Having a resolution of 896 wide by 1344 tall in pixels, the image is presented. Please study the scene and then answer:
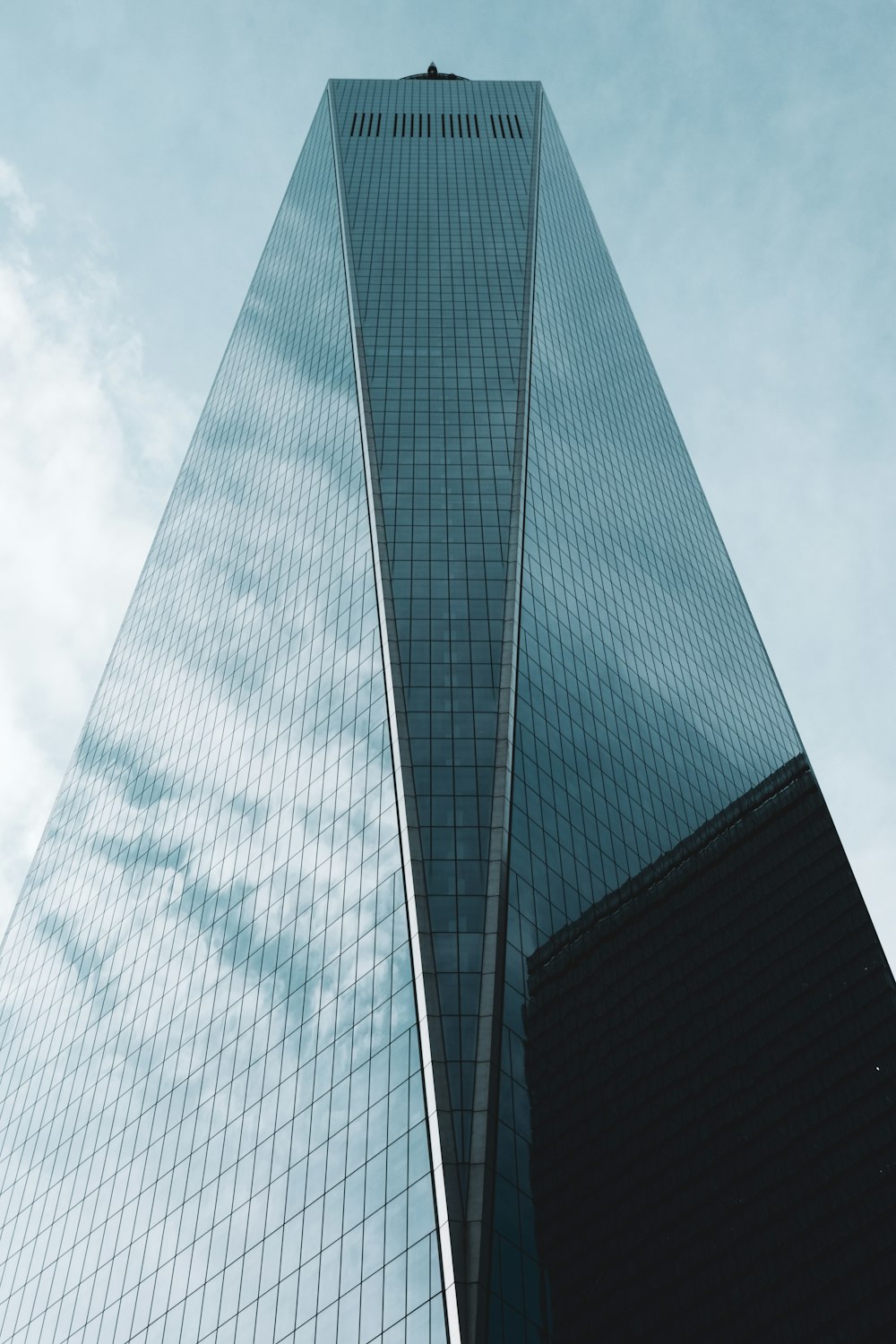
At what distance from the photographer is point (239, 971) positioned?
60.2 meters

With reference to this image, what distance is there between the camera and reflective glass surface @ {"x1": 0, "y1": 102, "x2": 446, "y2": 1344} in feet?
147

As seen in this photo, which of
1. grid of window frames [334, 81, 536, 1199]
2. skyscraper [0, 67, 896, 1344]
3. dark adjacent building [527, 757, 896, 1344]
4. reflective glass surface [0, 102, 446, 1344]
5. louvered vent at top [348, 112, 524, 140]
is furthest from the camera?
louvered vent at top [348, 112, 524, 140]

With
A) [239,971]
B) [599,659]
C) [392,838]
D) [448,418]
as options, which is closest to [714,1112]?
[392,838]

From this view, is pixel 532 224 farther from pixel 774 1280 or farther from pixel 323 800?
pixel 774 1280

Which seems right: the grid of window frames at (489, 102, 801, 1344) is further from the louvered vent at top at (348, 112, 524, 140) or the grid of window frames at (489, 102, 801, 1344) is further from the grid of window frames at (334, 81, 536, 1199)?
the louvered vent at top at (348, 112, 524, 140)

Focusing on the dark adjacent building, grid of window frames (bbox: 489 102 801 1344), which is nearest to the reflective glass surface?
grid of window frames (bbox: 489 102 801 1344)

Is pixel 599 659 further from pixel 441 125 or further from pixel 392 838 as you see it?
pixel 441 125

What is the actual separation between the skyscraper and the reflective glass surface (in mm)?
231

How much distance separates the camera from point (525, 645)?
212 feet

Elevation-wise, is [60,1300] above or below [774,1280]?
above

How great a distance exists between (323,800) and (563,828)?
36.8 feet

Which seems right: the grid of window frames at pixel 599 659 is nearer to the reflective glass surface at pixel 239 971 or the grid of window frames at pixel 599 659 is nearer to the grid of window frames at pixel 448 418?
the grid of window frames at pixel 448 418

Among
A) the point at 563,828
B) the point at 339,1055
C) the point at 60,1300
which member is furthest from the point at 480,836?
the point at 60,1300

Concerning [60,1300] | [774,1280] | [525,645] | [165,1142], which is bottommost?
[774,1280]
